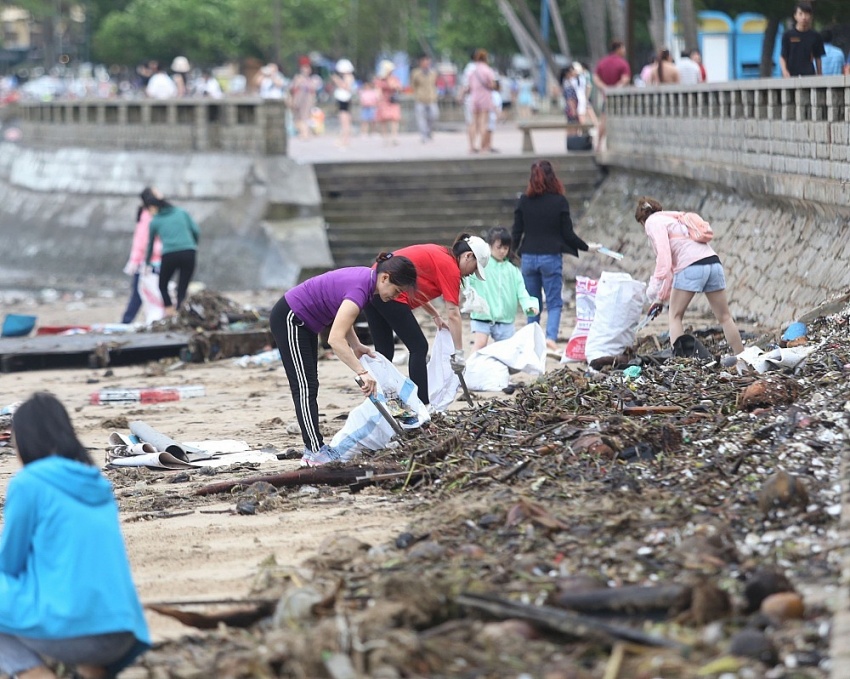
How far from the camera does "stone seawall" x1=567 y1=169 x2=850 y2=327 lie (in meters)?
13.3

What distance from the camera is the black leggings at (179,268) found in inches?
656

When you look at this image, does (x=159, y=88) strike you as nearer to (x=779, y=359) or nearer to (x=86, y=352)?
(x=86, y=352)

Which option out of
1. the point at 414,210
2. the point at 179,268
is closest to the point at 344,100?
the point at 414,210

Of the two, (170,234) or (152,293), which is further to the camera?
(152,293)

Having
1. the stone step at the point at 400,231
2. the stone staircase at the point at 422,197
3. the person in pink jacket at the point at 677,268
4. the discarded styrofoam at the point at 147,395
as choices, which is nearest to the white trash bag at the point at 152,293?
the discarded styrofoam at the point at 147,395

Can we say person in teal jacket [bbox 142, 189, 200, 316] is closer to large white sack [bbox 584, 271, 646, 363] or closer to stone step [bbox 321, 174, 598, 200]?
stone step [bbox 321, 174, 598, 200]

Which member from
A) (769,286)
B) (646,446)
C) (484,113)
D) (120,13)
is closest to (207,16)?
(120,13)

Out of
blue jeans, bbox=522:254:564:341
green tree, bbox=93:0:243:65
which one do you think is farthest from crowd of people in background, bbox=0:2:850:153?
green tree, bbox=93:0:243:65

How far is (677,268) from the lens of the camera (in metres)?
11.4

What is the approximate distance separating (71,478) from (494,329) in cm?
710

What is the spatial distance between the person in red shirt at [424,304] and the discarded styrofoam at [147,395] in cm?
352

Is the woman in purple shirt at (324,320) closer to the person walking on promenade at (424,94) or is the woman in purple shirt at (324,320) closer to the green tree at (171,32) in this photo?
the person walking on promenade at (424,94)

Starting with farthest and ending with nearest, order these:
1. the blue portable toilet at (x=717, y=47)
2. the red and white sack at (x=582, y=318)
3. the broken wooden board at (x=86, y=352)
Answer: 1. the blue portable toilet at (x=717, y=47)
2. the broken wooden board at (x=86, y=352)
3. the red and white sack at (x=582, y=318)

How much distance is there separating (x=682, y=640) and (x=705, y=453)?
100 inches
